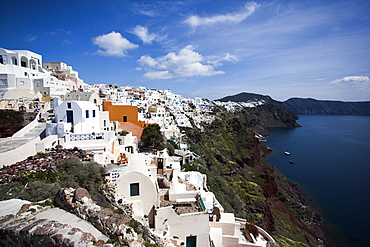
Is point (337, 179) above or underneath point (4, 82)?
underneath

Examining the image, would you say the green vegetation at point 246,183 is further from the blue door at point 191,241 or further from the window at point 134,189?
the window at point 134,189

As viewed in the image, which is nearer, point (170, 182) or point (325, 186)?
point (170, 182)

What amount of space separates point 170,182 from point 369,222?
33302mm

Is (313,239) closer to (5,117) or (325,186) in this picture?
(325,186)

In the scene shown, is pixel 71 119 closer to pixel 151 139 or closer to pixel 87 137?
pixel 87 137

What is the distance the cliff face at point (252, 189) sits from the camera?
2073 cm

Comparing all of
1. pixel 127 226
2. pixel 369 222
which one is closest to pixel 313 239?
pixel 369 222

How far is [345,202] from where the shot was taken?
3225cm

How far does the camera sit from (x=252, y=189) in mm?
27828

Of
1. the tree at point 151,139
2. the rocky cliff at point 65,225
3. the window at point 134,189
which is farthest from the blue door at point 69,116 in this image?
the rocky cliff at point 65,225

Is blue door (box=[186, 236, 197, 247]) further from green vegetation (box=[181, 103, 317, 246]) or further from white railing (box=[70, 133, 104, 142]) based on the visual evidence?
white railing (box=[70, 133, 104, 142])

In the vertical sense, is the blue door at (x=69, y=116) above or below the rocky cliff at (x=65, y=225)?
above

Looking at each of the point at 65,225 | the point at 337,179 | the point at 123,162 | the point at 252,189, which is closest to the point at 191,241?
the point at 65,225

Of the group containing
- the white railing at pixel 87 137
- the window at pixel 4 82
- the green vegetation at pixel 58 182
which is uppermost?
the window at pixel 4 82
